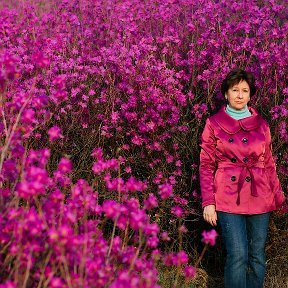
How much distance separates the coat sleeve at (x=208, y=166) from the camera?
345 centimetres

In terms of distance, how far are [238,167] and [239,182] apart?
0.31 feet

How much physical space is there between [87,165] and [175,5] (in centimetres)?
244

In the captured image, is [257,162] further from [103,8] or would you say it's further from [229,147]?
[103,8]

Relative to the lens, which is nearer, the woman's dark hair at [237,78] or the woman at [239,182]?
the woman at [239,182]

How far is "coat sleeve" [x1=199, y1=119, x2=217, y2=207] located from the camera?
3453 mm

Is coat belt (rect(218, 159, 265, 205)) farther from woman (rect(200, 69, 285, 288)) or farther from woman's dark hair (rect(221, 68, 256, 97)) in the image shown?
woman's dark hair (rect(221, 68, 256, 97))

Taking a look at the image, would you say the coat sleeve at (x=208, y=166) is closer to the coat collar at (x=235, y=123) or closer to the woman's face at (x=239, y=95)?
the coat collar at (x=235, y=123)

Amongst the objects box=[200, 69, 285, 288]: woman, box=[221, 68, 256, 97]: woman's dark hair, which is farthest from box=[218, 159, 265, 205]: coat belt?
box=[221, 68, 256, 97]: woman's dark hair

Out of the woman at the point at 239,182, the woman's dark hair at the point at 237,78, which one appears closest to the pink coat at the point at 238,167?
the woman at the point at 239,182

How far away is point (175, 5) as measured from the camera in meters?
6.20

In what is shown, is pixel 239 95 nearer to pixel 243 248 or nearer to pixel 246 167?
pixel 246 167

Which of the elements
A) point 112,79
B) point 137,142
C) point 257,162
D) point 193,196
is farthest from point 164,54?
point 257,162

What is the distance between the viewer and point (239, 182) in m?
3.47

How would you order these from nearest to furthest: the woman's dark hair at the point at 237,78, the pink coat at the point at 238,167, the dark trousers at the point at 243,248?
1. the dark trousers at the point at 243,248
2. the pink coat at the point at 238,167
3. the woman's dark hair at the point at 237,78
